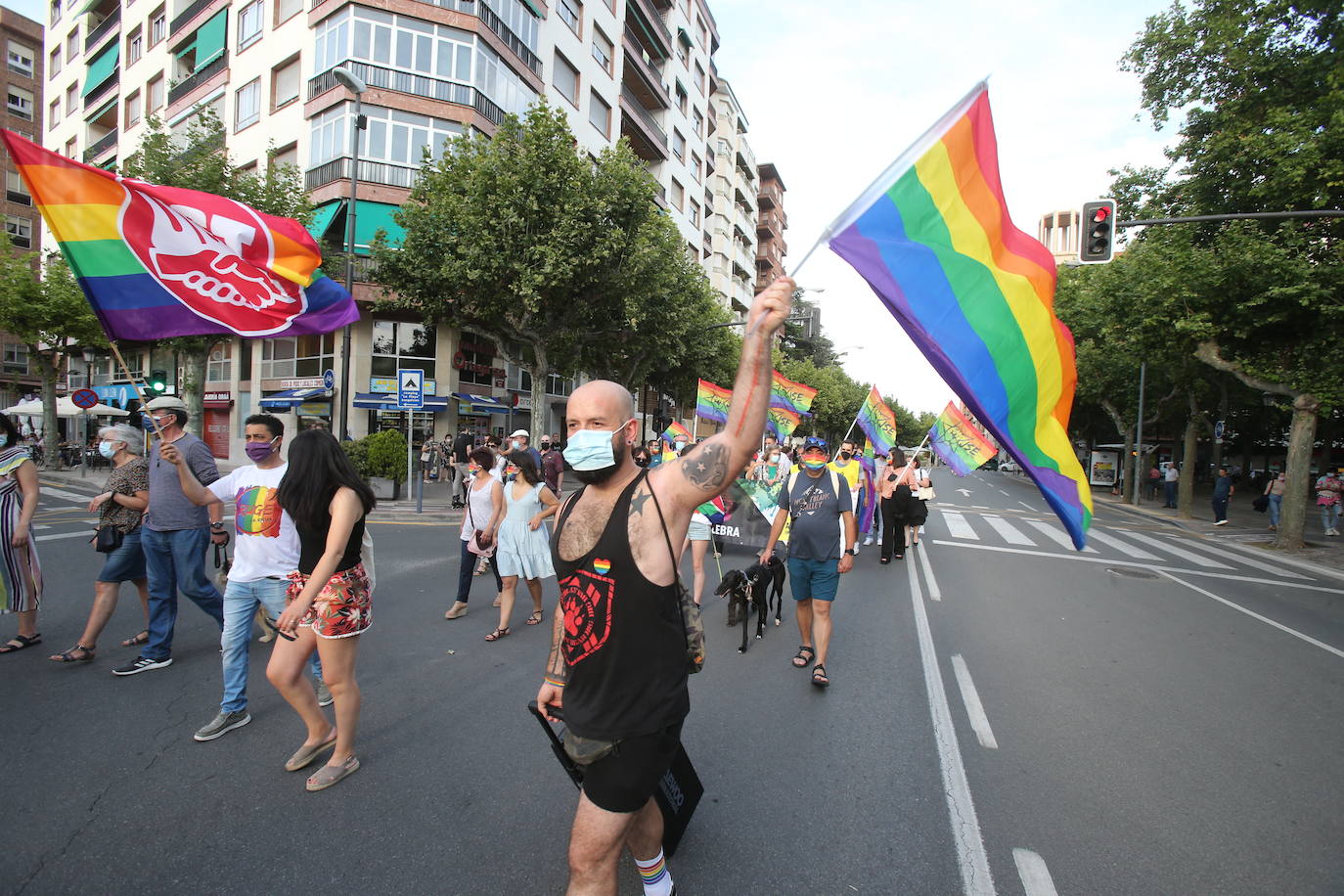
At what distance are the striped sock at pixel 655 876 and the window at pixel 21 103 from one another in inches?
2534

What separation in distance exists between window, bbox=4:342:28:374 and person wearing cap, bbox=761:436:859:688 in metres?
54.8

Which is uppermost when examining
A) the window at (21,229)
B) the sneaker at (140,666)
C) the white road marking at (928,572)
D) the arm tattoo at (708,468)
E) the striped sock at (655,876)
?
the window at (21,229)

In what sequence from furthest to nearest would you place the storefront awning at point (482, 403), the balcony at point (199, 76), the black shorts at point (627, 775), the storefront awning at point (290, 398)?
the balcony at point (199, 76) < the storefront awning at point (482, 403) < the storefront awning at point (290, 398) < the black shorts at point (627, 775)

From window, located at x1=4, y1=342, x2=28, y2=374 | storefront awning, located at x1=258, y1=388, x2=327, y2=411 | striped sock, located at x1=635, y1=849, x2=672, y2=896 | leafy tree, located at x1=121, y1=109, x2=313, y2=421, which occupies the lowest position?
striped sock, located at x1=635, y1=849, x2=672, y2=896

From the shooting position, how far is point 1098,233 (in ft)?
30.6

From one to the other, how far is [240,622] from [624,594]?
2.96 m

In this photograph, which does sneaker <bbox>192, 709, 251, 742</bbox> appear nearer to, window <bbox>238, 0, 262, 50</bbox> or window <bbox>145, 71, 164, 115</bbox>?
window <bbox>238, 0, 262, 50</bbox>

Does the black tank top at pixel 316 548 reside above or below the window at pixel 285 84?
below

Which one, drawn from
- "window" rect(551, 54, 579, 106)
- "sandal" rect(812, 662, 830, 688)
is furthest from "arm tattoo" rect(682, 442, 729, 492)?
"window" rect(551, 54, 579, 106)

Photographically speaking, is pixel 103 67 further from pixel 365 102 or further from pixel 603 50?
pixel 603 50

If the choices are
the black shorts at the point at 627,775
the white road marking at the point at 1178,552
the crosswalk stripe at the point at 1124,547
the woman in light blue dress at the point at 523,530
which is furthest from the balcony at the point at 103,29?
the white road marking at the point at 1178,552

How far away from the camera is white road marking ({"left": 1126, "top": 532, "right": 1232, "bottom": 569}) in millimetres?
11766

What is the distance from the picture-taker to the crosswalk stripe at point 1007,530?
13211 millimetres

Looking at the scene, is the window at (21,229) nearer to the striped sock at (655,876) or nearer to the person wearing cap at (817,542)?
the person wearing cap at (817,542)
